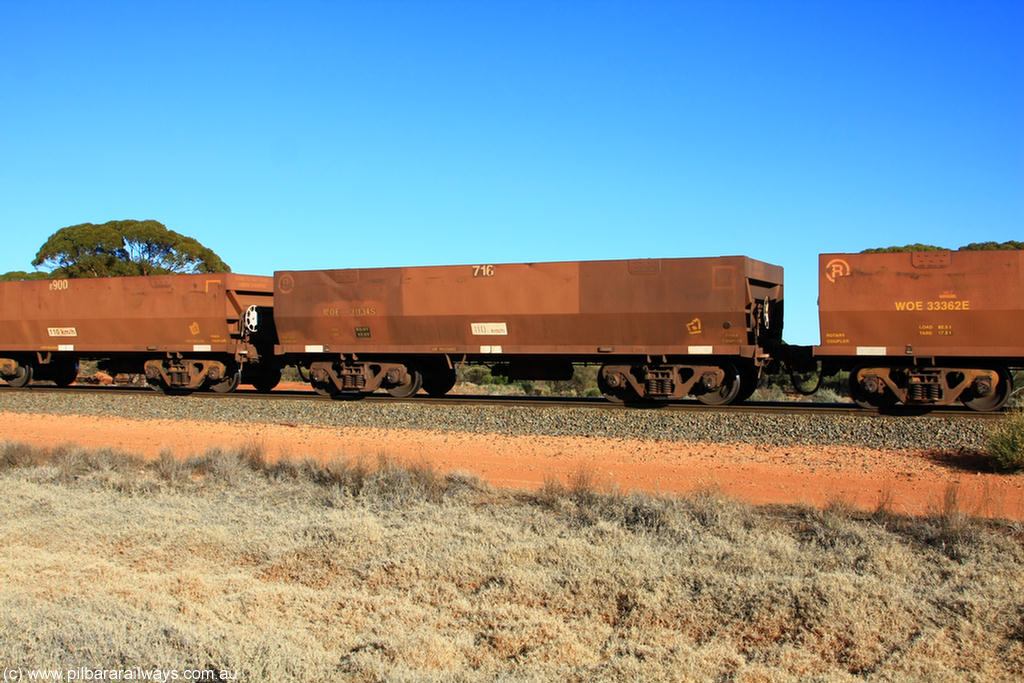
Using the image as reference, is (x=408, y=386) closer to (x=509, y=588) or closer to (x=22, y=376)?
(x=22, y=376)

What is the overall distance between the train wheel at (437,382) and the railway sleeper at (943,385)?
31.2 ft

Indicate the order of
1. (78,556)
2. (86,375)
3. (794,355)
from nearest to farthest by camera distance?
(78,556), (794,355), (86,375)

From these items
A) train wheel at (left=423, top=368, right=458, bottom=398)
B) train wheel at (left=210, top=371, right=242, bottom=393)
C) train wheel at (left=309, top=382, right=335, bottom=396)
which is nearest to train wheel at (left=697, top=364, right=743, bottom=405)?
train wheel at (left=423, top=368, right=458, bottom=398)

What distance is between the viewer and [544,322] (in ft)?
59.0

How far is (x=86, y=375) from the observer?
36438mm

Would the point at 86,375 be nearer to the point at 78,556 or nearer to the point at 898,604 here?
the point at 78,556

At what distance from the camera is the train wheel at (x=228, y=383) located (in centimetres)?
2209

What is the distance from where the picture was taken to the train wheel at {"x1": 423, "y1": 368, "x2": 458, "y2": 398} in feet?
68.1

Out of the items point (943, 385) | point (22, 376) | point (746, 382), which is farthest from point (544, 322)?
point (22, 376)

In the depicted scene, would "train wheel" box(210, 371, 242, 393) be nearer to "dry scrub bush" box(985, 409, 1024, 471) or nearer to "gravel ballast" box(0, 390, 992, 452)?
"gravel ballast" box(0, 390, 992, 452)

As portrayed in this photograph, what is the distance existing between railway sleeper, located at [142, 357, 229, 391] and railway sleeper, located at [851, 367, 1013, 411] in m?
15.4

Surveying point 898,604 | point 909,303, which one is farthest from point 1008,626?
point 909,303

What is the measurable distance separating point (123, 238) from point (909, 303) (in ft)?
129

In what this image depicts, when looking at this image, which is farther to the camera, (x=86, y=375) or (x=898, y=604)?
(x=86, y=375)
